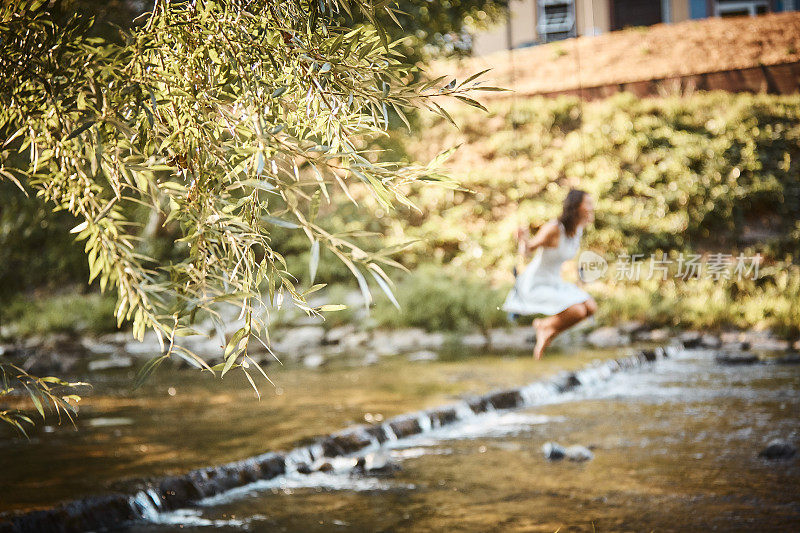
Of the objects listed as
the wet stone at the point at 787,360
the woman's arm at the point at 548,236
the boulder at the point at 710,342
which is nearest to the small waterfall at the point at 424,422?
the woman's arm at the point at 548,236

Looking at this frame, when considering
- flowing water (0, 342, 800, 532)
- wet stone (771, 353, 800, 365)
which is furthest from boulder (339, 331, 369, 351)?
wet stone (771, 353, 800, 365)

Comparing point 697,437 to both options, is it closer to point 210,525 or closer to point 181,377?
point 210,525

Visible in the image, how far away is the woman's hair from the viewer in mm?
5953

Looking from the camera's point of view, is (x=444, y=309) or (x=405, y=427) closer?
(x=405, y=427)

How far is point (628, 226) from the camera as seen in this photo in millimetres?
14523

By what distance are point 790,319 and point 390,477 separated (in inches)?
286

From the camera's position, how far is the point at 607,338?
39.3ft

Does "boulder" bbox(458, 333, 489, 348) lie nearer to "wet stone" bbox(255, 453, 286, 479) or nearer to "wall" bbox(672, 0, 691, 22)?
"wet stone" bbox(255, 453, 286, 479)

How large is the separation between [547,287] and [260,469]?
2.41 m

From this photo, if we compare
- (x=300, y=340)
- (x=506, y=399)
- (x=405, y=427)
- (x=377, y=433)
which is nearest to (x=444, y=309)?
(x=300, y=340)

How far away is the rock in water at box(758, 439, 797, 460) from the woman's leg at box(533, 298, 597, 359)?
1.56 meters

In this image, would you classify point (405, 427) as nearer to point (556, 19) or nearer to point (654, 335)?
point (654, 335)

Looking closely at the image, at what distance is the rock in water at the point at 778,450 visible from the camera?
238 inches

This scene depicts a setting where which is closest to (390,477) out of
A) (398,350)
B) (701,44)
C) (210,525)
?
(210,525)
